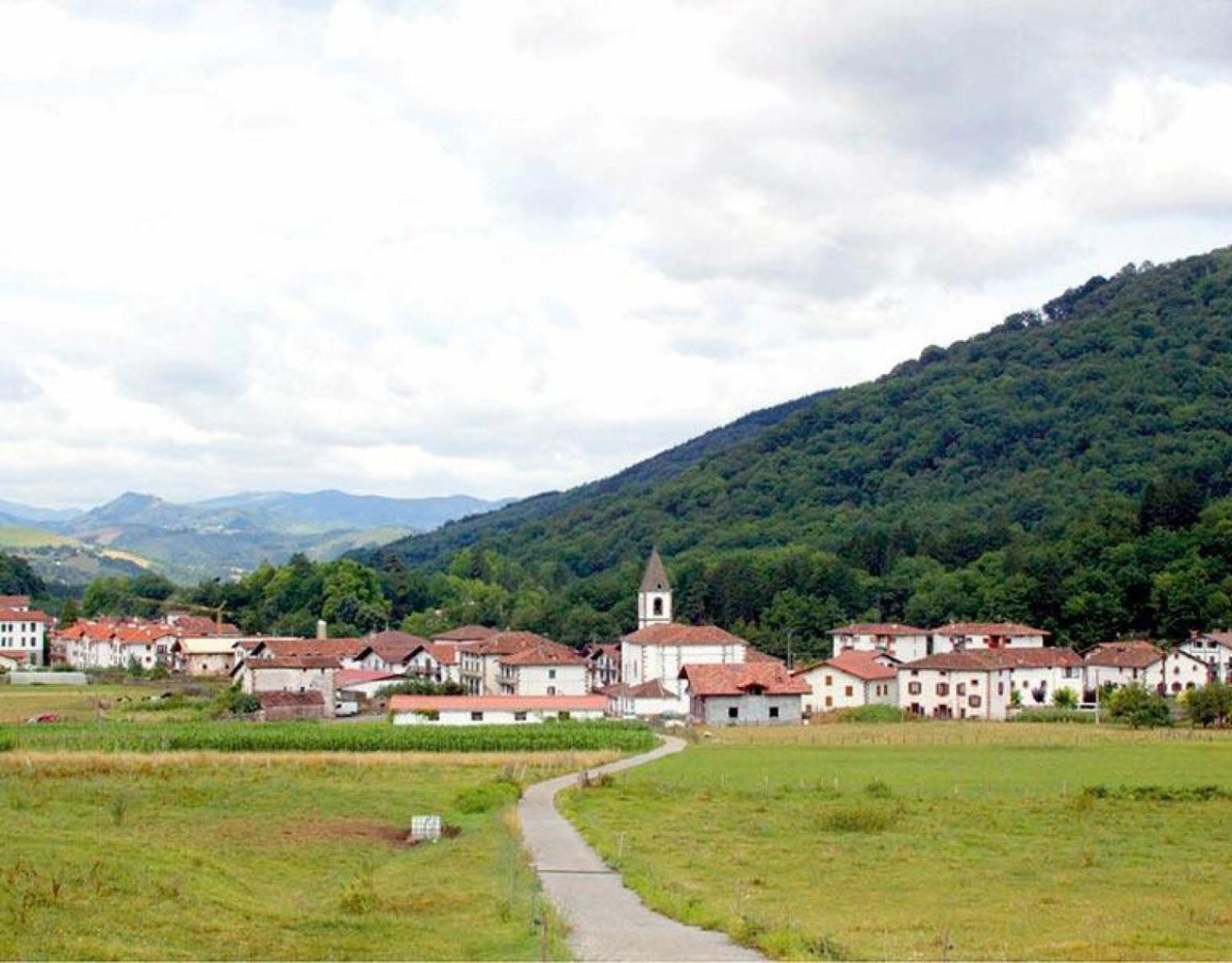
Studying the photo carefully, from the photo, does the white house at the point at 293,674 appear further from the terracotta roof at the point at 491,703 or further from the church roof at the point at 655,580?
the church roof at the point at 655,580

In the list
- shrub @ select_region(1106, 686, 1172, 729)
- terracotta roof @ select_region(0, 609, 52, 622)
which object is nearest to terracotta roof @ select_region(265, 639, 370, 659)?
terracotta roof @ select_region(0, 609, 52, 622)

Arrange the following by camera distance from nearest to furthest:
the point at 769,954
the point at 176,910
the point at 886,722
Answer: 1. the point at 769,954
2. the point at 176,910
3. the point at 886,722

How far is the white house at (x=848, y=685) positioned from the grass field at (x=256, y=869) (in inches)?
1769

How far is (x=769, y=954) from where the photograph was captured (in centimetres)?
2162

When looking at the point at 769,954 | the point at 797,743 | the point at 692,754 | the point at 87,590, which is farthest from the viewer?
the point at 87,590

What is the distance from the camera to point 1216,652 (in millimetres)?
96750

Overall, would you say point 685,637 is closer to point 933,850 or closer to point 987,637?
point 987,637

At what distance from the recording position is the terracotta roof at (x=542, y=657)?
97062 mm

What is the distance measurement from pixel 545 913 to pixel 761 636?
94.1 m

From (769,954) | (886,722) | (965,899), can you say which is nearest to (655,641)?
(886,722)

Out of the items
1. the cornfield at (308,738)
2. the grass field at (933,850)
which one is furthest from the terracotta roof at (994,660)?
the grass field at (933,850)

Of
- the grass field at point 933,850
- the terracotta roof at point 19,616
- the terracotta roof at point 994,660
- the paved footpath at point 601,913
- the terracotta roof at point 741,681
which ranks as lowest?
the grass field at point 933,850

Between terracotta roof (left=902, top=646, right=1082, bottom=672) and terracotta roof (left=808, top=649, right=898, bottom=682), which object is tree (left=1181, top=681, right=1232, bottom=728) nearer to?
terracotta roof (left=902, top=646, right=1082, bottom=672)

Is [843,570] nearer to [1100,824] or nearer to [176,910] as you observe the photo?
[1100,824]
